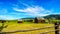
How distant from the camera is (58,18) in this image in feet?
65.9

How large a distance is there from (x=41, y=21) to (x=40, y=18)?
119cm

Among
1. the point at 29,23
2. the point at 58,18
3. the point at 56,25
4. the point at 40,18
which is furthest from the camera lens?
the point at 40,18

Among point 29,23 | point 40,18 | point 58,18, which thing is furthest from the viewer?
point 40,18

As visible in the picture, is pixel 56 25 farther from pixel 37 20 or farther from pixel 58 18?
Result: pixel 37 20

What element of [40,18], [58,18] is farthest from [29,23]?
[58,18]

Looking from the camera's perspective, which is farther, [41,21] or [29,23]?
[41,21]

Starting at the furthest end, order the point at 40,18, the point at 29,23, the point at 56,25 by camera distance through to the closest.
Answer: the point at 40,18
the point at 29,23
the point at 56,25

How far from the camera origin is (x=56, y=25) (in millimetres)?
9125

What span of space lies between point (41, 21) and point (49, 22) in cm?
293

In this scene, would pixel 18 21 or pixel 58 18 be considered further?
pixel 18 21

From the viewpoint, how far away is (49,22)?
2483 centimetres

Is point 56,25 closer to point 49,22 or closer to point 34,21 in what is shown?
point 49,22

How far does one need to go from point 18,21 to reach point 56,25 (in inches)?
739

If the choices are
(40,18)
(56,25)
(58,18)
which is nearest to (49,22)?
(40,18)
